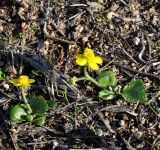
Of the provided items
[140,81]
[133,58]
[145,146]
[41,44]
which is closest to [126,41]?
[133,58]

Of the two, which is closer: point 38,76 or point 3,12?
point 38,76

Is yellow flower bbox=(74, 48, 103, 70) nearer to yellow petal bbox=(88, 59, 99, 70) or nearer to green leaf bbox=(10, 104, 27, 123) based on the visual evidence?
yellow petal bbox=(88, 59, 99, 70)

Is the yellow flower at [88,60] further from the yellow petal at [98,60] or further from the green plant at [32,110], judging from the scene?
the green plant at [32,110]

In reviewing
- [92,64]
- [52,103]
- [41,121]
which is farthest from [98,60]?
[41,121]

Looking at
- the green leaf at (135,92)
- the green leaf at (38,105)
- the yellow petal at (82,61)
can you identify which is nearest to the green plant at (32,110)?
the green leaf at (38,105)

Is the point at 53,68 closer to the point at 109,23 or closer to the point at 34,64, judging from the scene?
the point at 34,64

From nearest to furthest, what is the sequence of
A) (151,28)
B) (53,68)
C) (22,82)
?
(22,82) → (53,68) → (151,28)
